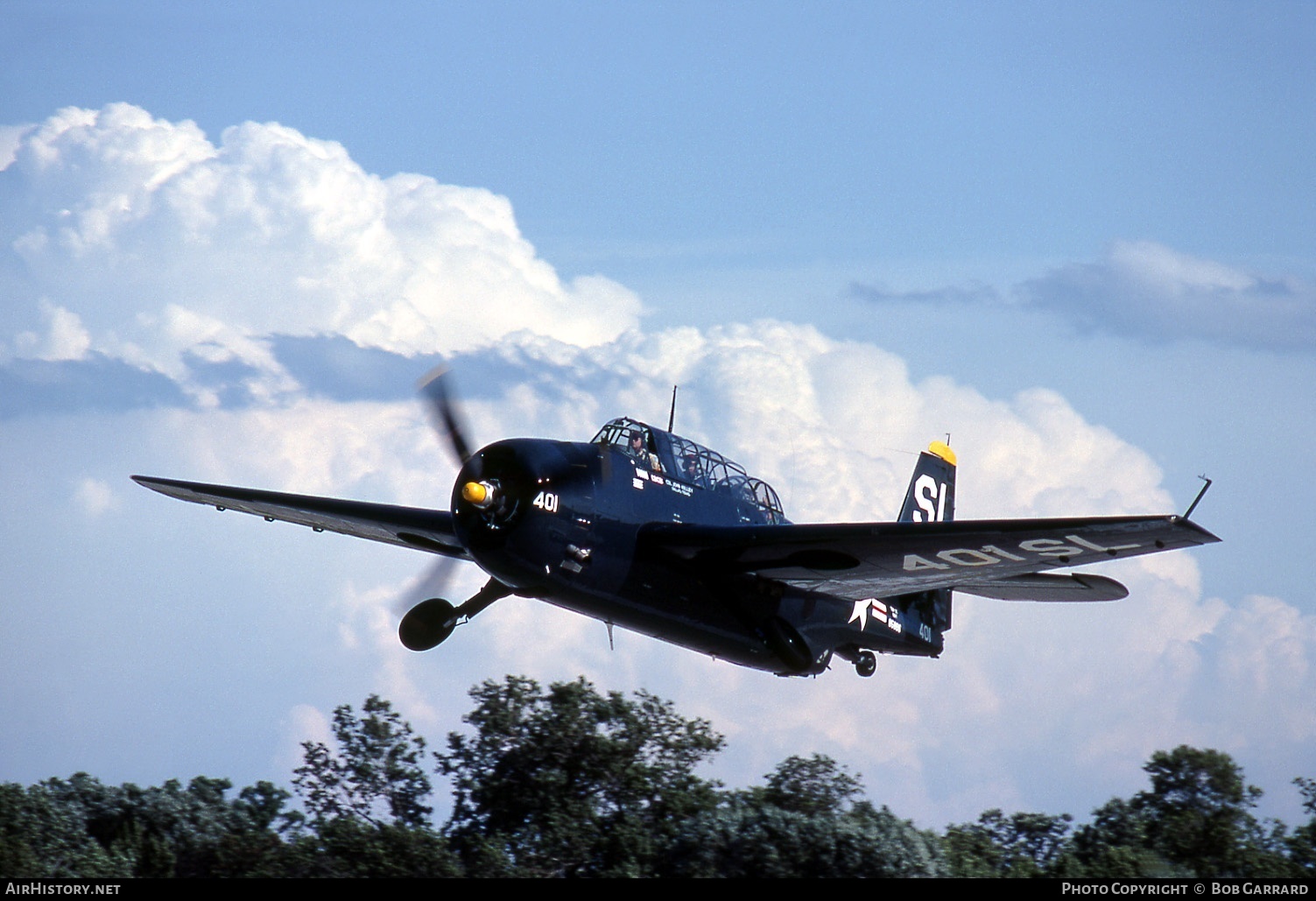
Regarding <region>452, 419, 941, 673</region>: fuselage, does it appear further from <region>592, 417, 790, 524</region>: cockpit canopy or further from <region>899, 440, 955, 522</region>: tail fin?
<region>899, 440, 955, 522</region>: tail fin

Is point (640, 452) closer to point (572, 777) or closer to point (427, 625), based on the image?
point (427, 625)

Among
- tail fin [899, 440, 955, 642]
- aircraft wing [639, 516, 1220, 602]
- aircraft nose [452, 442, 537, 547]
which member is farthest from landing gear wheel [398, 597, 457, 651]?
tail fin [899, 440, 955, 642]

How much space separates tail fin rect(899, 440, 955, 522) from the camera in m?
28.0

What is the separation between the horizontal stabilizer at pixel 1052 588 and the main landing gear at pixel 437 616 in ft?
23.1

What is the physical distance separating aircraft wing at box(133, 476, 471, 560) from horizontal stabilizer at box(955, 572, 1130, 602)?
7.98 meters

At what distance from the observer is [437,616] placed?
842 inches

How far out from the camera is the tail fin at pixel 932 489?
28000 mm

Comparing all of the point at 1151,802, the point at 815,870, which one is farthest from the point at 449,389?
the point at 1151,802

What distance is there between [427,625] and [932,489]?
11127 millimetres

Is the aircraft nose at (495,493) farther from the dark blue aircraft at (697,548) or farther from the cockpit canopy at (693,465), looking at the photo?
the cockpit canopy at (693,465)

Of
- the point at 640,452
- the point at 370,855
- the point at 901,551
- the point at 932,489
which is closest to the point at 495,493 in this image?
the point at 640,452

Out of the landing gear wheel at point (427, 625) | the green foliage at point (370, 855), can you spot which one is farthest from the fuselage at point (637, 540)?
the green foliage at point (370, 855)

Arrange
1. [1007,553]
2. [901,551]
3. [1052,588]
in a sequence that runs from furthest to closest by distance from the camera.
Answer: [1052,588] → [901,551] → [1007,553]

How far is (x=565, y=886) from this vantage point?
19.1m
